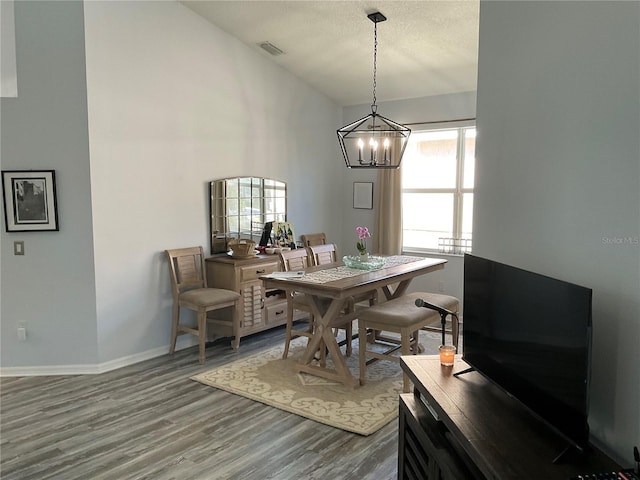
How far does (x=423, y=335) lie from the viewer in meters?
5.14

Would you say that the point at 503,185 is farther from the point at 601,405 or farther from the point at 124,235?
the point at 124,235

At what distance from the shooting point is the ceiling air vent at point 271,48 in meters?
4.94

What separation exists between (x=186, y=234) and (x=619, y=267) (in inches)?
150

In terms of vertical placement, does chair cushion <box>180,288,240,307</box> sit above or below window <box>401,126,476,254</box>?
below

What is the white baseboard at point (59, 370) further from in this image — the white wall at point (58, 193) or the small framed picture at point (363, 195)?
the small framed picture at point (363, 195)

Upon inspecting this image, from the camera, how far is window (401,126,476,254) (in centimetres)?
566

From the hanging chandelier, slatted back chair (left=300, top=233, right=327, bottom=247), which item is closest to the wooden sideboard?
slatted back chair (left=300, top=233, right=327, bottom=247)

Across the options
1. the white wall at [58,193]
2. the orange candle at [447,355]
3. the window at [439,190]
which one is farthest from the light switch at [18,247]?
the window at [439,190]

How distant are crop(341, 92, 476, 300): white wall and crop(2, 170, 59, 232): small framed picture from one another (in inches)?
146

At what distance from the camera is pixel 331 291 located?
343 cm

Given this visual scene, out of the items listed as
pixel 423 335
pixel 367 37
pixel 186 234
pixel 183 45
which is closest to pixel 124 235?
pixel 186 234

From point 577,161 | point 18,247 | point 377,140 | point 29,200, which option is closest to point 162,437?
point 18,247

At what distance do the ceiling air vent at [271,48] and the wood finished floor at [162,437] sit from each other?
130 inches

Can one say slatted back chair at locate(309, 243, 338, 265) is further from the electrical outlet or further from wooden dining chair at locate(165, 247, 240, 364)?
the electrical outlet
